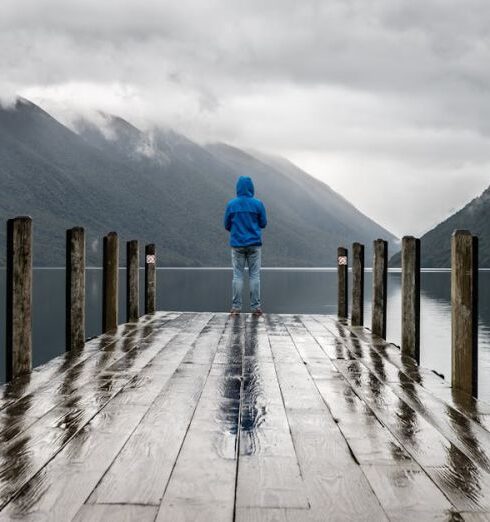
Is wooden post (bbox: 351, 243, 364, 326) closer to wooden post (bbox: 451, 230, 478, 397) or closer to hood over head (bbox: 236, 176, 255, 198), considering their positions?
hood over head (bbox: 236, 176, 255, 198)

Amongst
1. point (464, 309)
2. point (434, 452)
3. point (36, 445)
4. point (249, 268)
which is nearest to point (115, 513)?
point (36, 445)

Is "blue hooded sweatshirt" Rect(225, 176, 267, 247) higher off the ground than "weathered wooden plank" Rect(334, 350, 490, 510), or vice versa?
"blue hooded sweatshirt" Rect(225, 176, 267, 247)

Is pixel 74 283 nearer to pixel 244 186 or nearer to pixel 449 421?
pixel 244 186

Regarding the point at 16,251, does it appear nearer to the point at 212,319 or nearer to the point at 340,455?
the point at 340,455

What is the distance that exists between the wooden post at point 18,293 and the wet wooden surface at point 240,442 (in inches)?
17.0

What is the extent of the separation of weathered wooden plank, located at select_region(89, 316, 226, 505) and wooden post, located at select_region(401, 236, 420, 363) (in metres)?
3.03

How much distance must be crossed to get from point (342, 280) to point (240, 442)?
876 cm

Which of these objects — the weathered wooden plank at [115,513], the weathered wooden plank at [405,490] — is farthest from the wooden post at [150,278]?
the weathered wooden plank at [115,513]

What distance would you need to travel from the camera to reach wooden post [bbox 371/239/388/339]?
9.77 metres

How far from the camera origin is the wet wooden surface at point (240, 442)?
2836 millimetres

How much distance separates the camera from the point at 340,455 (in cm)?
355

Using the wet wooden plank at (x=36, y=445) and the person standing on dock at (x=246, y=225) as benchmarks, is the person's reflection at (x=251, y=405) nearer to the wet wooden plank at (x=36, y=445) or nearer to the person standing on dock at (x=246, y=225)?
the wet wooden plank at (x=36, y=445)

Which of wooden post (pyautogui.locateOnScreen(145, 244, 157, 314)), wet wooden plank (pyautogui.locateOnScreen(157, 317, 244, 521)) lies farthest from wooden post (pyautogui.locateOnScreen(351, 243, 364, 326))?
wet wooden plank (pyautogui.locateOnScreen(157, 317, 244, 521))

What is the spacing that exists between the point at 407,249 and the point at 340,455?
505 cm
